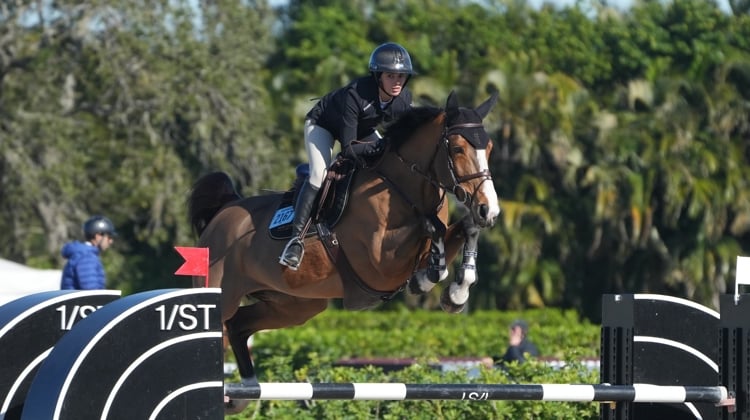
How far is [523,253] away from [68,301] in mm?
20877

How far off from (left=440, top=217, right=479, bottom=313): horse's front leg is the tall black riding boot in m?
0.86

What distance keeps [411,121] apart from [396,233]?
2.18 ft

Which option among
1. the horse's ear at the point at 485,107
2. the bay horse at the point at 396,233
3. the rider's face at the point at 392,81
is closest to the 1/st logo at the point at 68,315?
the bay horse at the point at 396,233

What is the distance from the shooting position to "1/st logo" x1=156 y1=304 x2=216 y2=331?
4.98m

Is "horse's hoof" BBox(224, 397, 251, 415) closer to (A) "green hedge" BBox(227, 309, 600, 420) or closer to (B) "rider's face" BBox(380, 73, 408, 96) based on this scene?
(A) "green hedge" BBox(227, 309, 600, 420)

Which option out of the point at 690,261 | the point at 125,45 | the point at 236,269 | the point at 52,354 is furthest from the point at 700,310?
the point at 690,261

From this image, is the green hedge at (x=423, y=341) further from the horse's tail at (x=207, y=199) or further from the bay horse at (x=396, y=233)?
the bay horse at (x=396, y=233)

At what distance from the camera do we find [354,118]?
6.88m

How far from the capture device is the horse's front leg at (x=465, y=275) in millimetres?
6418

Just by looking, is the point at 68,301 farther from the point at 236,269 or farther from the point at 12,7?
the point at 12,7

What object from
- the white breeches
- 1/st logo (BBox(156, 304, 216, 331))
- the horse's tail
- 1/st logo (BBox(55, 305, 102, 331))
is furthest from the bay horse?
1/st logo (BBox(156, 304, 216, 331))

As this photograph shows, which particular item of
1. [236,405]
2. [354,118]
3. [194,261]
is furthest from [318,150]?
[194,261]

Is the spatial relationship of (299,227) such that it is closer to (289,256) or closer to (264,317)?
(289,256)

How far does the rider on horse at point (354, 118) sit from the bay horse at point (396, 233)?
108mm
